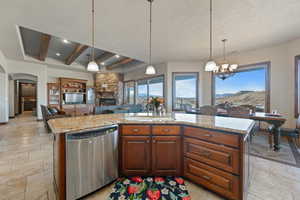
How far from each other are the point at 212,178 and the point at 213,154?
0.30 meters

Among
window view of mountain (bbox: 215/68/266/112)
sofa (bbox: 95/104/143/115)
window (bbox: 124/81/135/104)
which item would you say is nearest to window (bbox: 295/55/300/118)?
window view of mountain (bbox: 215/68/266/112)

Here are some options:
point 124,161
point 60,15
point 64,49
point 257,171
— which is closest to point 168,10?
point 60,15

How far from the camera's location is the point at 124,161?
76.9 inches

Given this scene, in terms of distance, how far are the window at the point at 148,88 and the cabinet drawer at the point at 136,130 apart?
488 centimetres

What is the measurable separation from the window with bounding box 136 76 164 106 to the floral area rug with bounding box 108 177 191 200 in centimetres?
496

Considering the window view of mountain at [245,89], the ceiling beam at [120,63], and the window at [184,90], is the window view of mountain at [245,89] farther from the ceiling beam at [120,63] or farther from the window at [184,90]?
the ceiling beam at [120,63]

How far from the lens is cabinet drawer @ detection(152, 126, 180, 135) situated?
6.30ft

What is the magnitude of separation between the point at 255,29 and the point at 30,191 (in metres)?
5.27

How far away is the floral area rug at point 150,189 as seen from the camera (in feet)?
5.36

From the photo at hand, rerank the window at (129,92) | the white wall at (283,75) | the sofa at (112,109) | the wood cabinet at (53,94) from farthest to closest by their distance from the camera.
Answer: the window at (129,92) < the wood cabinet at (53,94) < the sofa at (112,109) < the white wall at (283,75)

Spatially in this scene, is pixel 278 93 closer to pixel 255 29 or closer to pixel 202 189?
pixel 255 29

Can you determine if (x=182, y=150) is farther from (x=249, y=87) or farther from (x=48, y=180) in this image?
(x=249, y=87)

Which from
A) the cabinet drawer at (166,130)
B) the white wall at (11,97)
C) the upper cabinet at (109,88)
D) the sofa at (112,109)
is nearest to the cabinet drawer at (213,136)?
the cabinet drawer at (166,130)

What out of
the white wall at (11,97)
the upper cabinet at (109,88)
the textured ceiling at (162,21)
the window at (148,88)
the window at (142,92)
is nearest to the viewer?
Answer: the textured ceiling at (162,21)
